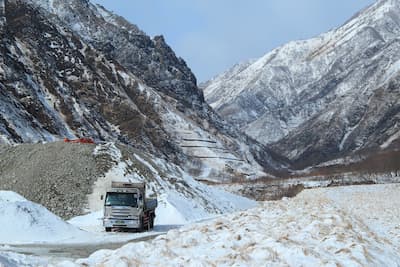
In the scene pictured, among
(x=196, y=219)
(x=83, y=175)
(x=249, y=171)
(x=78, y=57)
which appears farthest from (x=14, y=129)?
(x=249, y=171)

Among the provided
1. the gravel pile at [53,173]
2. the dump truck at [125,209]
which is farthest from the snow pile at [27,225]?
the gravel pile at [53,173]

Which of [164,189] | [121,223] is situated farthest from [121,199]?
[164,189]

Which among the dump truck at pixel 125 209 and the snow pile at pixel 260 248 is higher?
the dump truck at pixel 125 209

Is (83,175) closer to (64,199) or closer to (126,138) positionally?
(64,199)

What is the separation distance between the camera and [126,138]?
135 m

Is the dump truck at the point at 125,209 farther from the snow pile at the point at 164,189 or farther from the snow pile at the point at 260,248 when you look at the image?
the snow pile at the point at 260,248

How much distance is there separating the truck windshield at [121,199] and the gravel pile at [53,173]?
378 inches

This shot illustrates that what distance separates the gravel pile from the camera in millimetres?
43031

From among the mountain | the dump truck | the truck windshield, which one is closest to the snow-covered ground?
the dump truck

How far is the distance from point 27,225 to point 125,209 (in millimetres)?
6243

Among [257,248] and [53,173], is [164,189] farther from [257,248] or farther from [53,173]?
[257,248]

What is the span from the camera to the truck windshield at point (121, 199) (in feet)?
108

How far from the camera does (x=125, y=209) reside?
3266cm

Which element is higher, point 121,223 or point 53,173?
point 53,173
